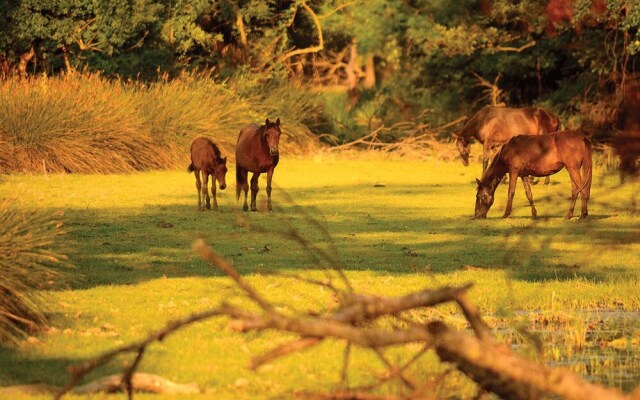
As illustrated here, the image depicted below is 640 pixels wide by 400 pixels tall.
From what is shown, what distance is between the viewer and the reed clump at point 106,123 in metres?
27.8

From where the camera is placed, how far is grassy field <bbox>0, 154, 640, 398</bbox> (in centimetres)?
805

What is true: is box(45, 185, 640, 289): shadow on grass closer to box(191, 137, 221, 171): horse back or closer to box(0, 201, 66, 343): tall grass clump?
box(191, 137, 221, 171): horse back

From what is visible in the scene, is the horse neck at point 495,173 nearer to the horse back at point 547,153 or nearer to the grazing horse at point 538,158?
the grazing horse at point 538,158

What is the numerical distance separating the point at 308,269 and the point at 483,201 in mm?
6805

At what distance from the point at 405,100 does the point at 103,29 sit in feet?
42.6

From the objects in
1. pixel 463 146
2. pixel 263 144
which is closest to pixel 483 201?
pixel 263 144

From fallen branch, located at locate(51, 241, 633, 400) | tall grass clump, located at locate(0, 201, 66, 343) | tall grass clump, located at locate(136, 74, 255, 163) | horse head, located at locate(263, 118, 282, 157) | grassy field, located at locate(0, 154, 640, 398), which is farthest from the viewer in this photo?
tall grass clump, located at locate(136, 74, 255, 163)

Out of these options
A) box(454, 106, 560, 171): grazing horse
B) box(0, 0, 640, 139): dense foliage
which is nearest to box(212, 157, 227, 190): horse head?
box(454, 106, 560, 171): grazing horse

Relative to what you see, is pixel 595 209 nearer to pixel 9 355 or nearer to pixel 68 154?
pixel 68 154

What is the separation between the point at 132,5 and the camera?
122 ft

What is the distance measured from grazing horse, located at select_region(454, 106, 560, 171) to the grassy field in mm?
1308

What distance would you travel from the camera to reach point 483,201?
64.4 feet

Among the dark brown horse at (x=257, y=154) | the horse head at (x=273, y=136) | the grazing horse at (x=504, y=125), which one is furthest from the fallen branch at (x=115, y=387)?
the grazing horse at (x=504, y=125)

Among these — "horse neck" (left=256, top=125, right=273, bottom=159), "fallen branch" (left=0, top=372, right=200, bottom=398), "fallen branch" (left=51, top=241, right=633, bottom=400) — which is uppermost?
"fallen branch" (left=51, top=241, right=633, bottom=400)
